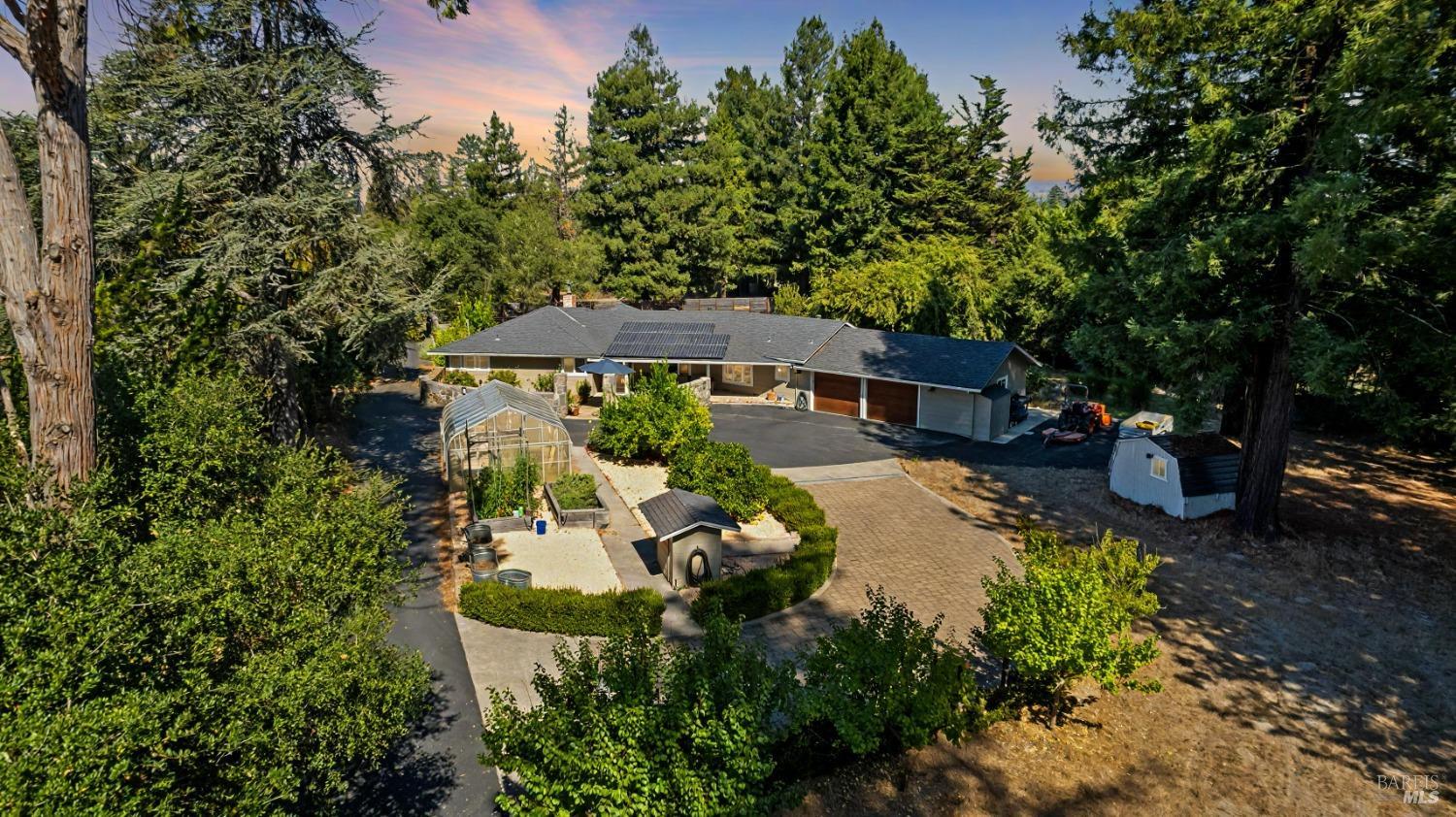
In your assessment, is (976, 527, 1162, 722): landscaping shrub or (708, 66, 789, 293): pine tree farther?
(708, 66, 789, 293): pine tree

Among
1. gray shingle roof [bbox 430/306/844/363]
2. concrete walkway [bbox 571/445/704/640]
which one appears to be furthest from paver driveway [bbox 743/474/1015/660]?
gray shingle roof [bbox 430/306/844/363]

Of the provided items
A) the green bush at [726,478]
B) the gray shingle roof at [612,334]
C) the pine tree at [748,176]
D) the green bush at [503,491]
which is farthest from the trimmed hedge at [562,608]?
the pine tree at [748,176]

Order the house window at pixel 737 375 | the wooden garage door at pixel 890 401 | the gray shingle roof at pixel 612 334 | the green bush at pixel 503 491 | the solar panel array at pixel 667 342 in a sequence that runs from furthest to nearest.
A: 1. the house window at pixel 737 375
2. the gray shingle roof at pixel 612 334
3. the solar panel array at pixel 667 342
4. the wooden garage door at pixel 890 401
5. the green bush at pixel 503 491

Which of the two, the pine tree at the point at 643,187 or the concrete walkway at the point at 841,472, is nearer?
the concrete walkway at the point at 841,472

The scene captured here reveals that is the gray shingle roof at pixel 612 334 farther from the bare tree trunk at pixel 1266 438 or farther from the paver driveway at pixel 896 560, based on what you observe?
the bare tree trunk at pixel 1266 438

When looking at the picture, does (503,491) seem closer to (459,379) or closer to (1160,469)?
(459,379)

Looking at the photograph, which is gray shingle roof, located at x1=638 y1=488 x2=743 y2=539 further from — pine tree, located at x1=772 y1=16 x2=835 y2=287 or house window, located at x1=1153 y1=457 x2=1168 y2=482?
pine tree, located at x1=772 y1=16 x2=835 y2=287
